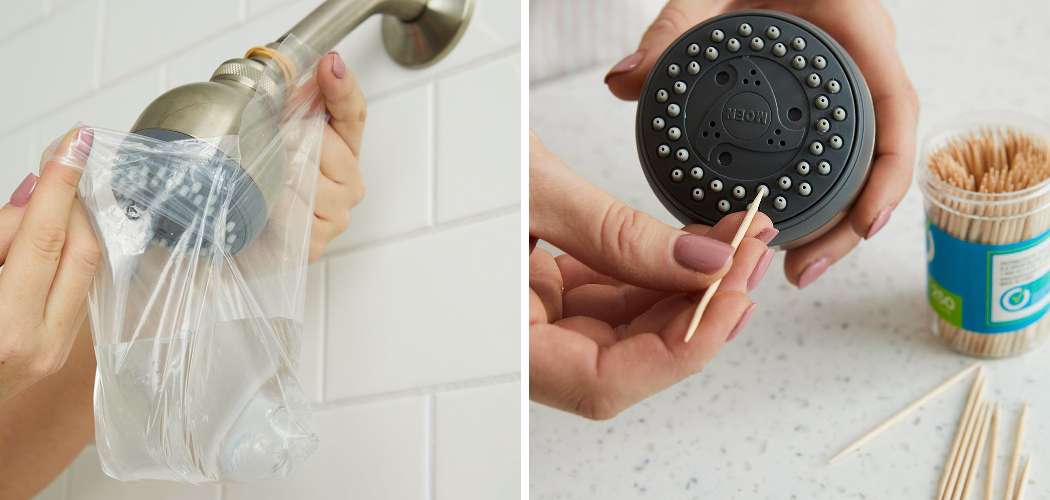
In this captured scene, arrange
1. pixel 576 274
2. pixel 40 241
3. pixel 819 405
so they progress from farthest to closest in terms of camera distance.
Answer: pixel 819 405 → pixel 576 274 → pixel 40 241

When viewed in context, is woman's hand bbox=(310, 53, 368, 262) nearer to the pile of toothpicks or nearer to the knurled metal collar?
the knurled metal collar

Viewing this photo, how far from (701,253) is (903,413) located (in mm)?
282

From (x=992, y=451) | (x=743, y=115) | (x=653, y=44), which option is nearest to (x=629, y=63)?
(x=653, y=44)

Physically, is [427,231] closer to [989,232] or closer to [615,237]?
[615,237]

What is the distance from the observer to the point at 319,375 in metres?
0.47

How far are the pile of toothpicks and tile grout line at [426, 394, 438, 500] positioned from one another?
0.27 m

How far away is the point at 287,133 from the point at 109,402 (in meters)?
0.16

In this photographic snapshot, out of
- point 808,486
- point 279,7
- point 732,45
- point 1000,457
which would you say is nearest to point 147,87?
point 279,7

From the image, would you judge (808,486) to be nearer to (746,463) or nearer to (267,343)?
(746,463)

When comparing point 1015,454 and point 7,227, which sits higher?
point 7,227

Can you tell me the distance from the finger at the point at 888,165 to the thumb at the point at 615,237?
17 centimetres

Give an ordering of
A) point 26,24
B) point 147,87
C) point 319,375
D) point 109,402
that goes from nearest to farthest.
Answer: point 109,402 < point 319,375 < point 147,87 < point 26,24

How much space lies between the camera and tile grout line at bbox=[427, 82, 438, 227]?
0.45m

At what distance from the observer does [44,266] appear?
1.11 ft
